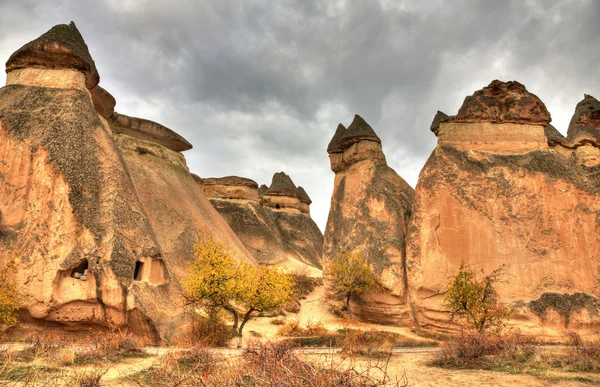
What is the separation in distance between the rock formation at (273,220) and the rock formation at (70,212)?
988 cm

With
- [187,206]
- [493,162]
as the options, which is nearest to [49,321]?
[187,206]

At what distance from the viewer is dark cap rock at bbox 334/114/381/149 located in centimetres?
1931

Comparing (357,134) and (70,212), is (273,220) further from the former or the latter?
(70,212)

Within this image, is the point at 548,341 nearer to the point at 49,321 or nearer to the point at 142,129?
the point at 49,321

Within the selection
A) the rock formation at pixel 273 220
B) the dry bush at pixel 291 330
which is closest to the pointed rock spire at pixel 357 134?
the rock formation at pixel 273 220

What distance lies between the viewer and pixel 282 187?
3036cm

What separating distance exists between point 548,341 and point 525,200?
14.5 feet

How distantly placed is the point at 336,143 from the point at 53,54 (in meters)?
12.0

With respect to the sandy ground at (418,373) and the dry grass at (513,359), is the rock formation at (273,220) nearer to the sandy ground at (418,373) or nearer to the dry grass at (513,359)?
the sandy ground at (418,373)

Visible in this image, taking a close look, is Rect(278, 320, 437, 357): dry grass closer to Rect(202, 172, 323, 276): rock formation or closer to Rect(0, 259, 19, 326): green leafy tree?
Rect(0, 259, 19, 326): green leafy tree

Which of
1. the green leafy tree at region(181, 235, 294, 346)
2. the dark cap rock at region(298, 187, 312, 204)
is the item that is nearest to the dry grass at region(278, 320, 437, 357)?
the green leafy tree at region(181, 235, 294, 346)

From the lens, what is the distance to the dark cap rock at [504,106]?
15242mm

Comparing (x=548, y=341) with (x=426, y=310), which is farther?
(x=426, y=310)

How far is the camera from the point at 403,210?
16938mm
